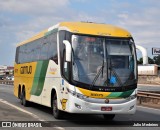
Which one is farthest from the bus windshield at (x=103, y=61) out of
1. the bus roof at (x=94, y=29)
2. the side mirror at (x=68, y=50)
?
the side mirror at (x=68, y=50)

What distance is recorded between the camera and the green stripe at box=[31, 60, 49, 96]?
16531 millimetres

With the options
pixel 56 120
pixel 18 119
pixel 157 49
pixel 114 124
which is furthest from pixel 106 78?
pixel 157 49

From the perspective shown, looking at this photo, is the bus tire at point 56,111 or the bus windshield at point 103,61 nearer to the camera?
the bus windshield at point 103,61

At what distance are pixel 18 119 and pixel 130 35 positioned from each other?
4921 millimetres

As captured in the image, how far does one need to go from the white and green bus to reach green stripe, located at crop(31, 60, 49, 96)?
5.53 ft

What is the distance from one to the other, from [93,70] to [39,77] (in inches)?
198

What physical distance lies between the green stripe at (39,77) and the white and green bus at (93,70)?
169 centimetres

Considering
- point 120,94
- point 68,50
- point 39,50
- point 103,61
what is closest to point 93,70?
point 103,61

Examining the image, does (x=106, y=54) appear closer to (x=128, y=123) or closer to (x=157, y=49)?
(x=128, y=123)

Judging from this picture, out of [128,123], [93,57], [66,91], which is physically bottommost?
[128,123]

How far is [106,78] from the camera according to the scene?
1291 cm

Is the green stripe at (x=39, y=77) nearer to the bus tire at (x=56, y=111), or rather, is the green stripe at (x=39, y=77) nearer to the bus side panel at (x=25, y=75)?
the bus side panel at (x=25, y=75)

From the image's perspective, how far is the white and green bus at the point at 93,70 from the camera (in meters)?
12.7

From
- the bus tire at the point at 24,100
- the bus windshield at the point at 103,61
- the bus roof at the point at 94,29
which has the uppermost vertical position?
the bus roof at the point at 94,29
